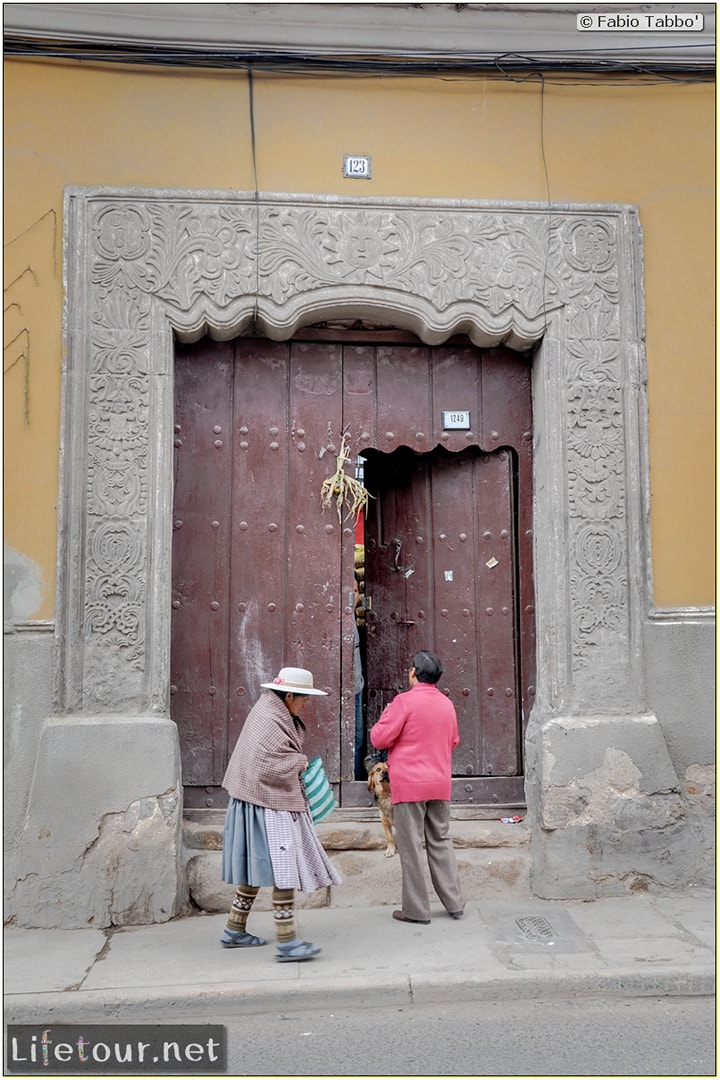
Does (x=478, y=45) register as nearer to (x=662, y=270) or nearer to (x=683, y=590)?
(x=662, y=270)

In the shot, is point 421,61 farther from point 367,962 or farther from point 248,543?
point 367,962

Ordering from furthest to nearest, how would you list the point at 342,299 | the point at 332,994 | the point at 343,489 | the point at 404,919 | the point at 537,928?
the point at 343,489, the point at 342,299, the point at 404,919, the point at 537,928, the point at 332,994

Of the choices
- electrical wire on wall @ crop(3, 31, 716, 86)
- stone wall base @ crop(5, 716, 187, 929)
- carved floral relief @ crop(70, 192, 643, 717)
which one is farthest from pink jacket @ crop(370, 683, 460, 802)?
electrical wire on wall @ crop(3, 31, 716, 86)

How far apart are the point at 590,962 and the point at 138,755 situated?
2597mm

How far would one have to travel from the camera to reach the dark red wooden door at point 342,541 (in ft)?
20.1

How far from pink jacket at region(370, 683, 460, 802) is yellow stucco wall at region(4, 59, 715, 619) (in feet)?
5.59

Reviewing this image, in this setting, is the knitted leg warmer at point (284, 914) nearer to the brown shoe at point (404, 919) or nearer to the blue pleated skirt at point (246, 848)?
the blue pleated skirt at point (246, 848)

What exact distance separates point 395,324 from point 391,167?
0.94 m

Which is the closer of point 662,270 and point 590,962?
point 590,962

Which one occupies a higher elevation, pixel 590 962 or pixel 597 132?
pixel 597 132

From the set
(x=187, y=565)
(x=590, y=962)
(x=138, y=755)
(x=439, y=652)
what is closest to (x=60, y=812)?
(x=138, y=755)

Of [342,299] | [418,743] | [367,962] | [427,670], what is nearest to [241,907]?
[367,962]

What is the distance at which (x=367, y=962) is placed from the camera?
15.7 ft

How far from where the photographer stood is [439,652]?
638cm
